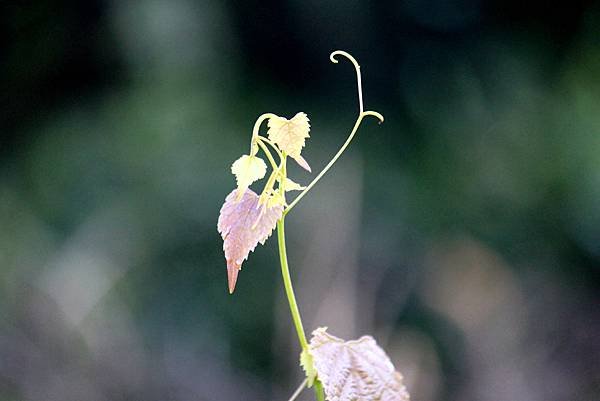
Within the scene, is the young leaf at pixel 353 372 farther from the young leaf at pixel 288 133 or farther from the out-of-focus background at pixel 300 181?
the out-of-focus background at pixel 300 181

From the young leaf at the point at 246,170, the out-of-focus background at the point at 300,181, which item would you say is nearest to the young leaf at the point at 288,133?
the young leaf at the point at 246,170

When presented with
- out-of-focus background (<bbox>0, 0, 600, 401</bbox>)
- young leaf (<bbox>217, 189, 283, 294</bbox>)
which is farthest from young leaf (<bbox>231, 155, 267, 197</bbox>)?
out-of-focus background (<bbox>0, 0, 600, 401</bbox>)

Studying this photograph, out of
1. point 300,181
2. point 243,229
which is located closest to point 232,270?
point 243,229

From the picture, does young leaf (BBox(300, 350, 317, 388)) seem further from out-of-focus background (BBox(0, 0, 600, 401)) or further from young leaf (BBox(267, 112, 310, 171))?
out-of-focus background (BBox(0, 0, 600, 401))

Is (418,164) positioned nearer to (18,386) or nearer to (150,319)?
(150,319)

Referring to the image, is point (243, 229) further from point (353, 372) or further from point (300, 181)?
point (300, 181)
